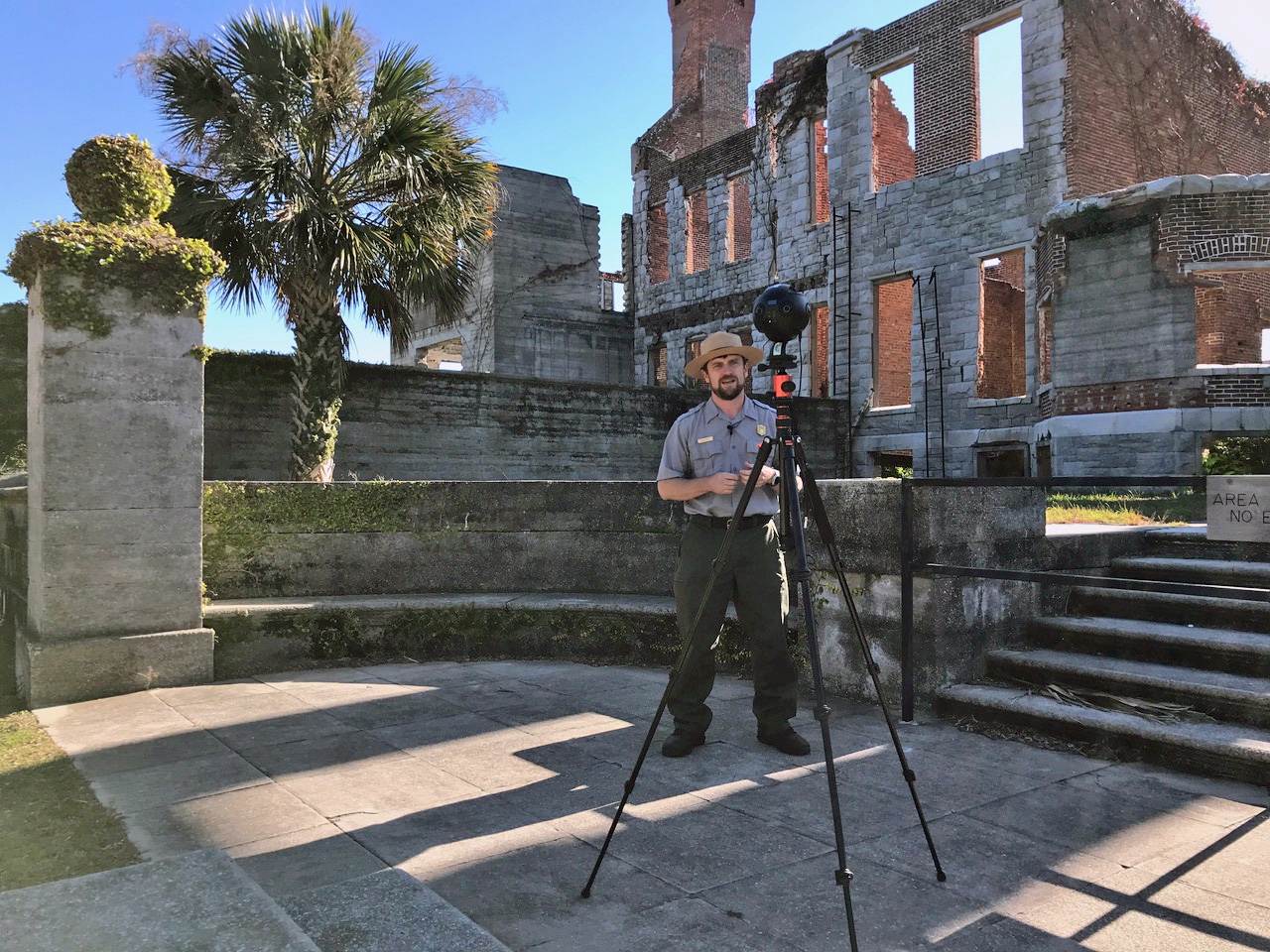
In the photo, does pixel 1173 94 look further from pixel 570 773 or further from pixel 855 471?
pixel 570 773

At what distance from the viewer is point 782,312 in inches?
131

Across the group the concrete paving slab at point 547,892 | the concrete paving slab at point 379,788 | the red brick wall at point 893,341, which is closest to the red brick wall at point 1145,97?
the red brick wall at point 893,341

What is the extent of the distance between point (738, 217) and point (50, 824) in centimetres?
2425

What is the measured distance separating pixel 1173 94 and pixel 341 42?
16639mm

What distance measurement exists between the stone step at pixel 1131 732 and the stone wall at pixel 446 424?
33.4 feet

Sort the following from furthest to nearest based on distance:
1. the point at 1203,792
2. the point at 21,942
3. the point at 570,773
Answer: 1. the point at 570,773
2. the point at 1203,792
3. the point at 21,942

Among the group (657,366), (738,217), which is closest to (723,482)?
(657,366)

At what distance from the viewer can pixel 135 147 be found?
18.0 ft

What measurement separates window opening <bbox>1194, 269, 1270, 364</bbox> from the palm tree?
16454mm

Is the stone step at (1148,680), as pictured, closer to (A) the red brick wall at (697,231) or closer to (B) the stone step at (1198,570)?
(B) the stone step at (1198,570)

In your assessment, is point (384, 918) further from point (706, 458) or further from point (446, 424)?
point (446, 424)

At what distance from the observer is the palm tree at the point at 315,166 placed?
967cm

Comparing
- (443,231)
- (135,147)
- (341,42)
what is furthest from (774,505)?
(341,42)

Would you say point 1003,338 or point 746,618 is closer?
point 746,618
